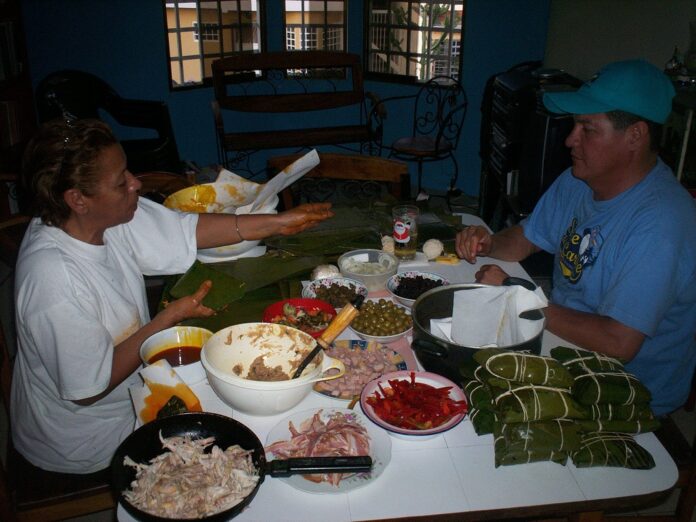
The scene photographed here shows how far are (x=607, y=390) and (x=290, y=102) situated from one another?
5831mm

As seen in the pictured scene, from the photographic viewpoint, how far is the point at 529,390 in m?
1.42

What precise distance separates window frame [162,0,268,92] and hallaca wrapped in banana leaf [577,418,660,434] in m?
6.37

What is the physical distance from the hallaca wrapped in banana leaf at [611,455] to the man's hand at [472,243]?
1151mm

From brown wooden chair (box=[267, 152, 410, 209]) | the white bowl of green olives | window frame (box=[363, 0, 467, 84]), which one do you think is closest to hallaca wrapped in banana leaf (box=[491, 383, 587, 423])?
the white bowl of green olives

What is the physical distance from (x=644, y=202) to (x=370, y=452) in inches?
49.7

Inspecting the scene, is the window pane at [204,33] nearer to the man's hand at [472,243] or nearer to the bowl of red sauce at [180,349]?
the man's hand at [472,243]

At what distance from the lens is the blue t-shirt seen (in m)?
1.86

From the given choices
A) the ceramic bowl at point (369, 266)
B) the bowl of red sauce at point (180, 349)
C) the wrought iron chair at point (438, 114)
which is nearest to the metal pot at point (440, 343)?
the ceramic bowl at point (369, 266)

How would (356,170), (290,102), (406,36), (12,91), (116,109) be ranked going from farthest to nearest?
(406,36)
(290,102)
(116,109)
(12,91)
(356,170)

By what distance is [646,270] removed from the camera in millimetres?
1860

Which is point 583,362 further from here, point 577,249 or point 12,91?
point 12,91

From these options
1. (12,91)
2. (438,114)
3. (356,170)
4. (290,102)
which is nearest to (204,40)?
(290,102)

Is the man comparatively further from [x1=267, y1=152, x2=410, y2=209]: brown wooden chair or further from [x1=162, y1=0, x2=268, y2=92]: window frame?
[x1=162, y1=0, x2=268, y2=92]: window frame

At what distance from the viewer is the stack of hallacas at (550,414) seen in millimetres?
1384
